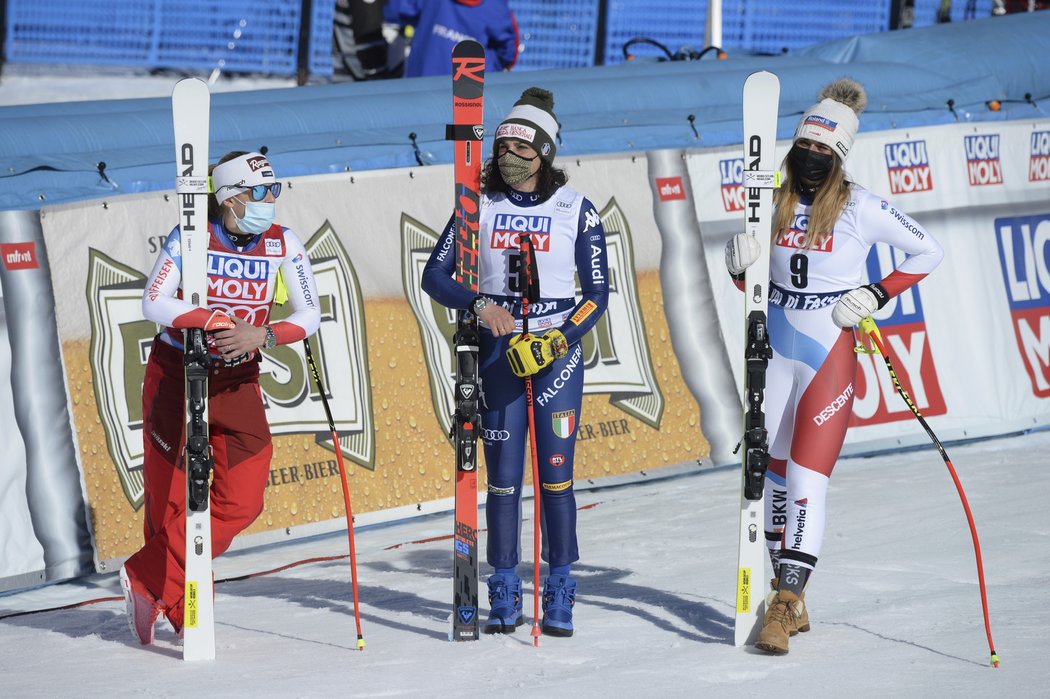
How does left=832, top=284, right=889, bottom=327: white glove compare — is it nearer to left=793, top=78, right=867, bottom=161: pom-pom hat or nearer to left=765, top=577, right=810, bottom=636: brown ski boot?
left=793, top=78, right=867, bottom=161: pom-pom hat

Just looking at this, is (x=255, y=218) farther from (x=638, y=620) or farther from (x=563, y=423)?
(x=638, y=620)

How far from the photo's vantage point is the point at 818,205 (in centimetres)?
597

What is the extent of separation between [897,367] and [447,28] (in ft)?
13.8

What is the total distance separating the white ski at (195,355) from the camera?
588 cm

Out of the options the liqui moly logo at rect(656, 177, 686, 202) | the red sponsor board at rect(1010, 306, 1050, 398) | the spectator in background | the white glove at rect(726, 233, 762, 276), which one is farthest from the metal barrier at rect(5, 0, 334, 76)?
the white glove at rect(726, 233, 762, 276)

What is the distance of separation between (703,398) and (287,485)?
272cm

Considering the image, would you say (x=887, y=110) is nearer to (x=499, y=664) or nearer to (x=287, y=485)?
(x=287, y=485)

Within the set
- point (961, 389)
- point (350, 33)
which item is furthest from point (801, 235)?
point (350, 33)

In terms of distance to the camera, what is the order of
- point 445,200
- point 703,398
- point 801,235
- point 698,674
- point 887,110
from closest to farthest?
point 698,674, point 801,235, point 445,200, point 703,398, point 887,110

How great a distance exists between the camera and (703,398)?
31.0ft

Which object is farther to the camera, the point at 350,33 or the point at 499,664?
the point at 350,33

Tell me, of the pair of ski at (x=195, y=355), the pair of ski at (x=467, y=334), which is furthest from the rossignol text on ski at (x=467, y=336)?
the pair of ski at (x=195, y=355)

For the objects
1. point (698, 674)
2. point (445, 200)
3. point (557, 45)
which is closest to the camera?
point (698, 674)

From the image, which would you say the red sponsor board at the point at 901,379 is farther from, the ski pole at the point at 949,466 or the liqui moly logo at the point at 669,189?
the ski pole at the point at 949,466
